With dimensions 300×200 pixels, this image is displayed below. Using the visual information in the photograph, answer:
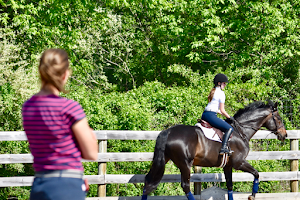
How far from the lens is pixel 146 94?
10.2 metres

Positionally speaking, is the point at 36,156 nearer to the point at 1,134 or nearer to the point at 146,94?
the point at 1,134

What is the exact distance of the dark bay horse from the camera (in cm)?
666

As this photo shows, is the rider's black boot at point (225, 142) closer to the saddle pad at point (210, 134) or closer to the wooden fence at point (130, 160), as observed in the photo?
the saddle pad at point (210, 134)

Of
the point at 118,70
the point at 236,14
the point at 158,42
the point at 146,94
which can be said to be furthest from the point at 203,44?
the point at 146,94

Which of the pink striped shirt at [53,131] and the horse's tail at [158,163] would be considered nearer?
the pink striped shirt at [53,131]

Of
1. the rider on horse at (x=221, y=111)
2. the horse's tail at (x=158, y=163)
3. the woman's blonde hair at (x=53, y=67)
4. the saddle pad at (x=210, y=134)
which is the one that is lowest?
the horse's tail at (x=158, y=163)

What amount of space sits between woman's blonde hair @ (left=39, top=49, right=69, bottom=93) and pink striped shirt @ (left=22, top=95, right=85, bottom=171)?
0.11 metres

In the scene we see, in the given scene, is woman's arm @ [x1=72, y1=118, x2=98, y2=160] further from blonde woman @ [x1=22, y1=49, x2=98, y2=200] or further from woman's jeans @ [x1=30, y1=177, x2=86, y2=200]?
woman's jeans @ [x1=30, y1=177, x2=86, y2=200]

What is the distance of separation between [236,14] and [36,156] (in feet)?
52.6

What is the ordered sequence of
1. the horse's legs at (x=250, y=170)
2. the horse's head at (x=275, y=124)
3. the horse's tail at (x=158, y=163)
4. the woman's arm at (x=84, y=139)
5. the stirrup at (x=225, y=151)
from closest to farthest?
the woman's arm at (x=84, y=139) < the horse's tail at (x=158, y=163) < the stirrup at (x=225, y=151) < the horse's legs at (x=250, y=170) < the horse's head at (x=275, y=124)

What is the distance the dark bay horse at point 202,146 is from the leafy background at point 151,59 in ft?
4.99

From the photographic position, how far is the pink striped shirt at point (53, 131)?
2412 millimetres

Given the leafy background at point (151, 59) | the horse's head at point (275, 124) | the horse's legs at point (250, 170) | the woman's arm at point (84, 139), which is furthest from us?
the leafy background at point (151, 59)

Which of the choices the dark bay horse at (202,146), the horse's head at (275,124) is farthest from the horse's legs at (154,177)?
the horse's head at (275,124)
